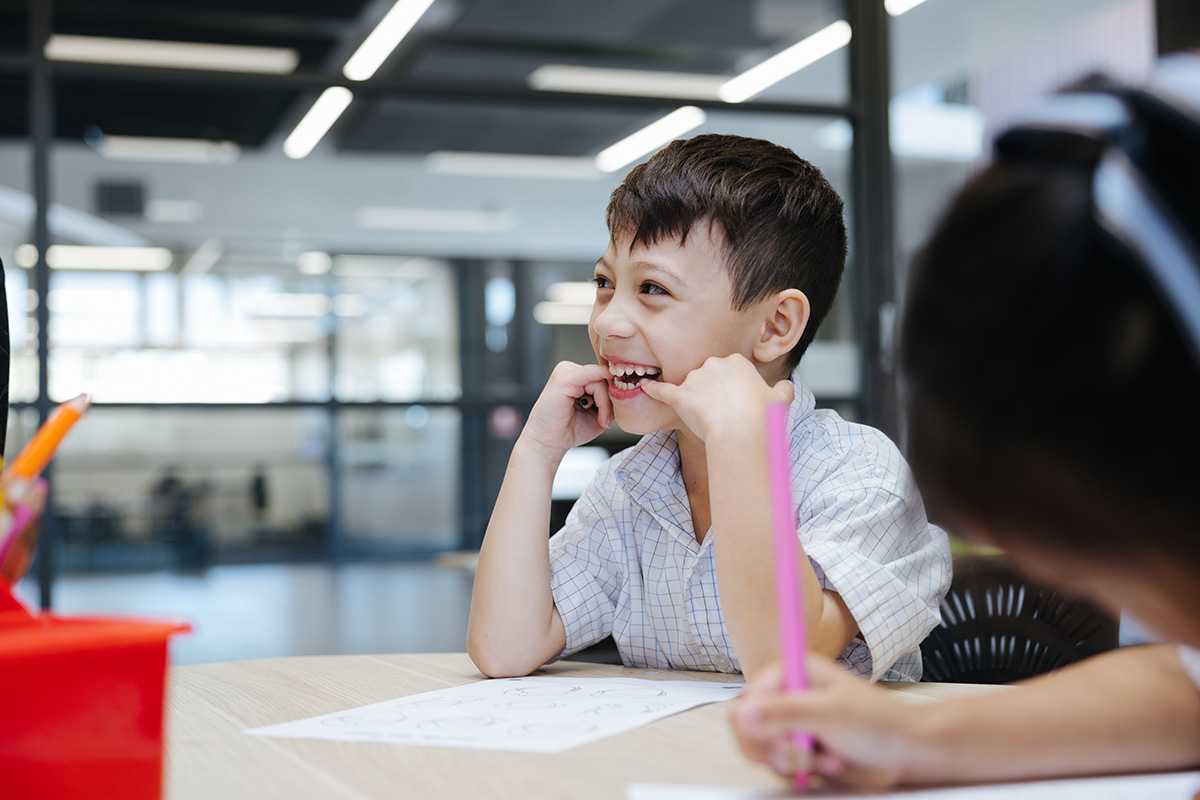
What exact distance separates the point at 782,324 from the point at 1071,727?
73 centimetres

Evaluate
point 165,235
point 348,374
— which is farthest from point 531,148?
point 165,235

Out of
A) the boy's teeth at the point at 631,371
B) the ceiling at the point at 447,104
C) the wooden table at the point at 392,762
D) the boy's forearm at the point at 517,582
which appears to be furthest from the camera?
the ceiling at the point at 447,104

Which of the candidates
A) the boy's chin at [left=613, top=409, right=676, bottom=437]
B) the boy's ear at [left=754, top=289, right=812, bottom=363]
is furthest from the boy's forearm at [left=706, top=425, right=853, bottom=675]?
the boy's ear at [left=754, top=289, right=812, bottom=363]

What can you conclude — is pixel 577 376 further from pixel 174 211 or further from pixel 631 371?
pixel 174 211

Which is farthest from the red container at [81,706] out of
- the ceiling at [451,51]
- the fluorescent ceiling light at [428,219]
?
the fluorescent ceiling light at [428,219]

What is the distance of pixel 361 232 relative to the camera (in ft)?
16.3

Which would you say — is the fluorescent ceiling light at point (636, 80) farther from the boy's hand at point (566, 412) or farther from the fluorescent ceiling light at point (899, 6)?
the boy's hand at point (566, 412)

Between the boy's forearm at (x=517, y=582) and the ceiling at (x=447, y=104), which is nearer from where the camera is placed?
the boy's forearm at (x=517, y=582)

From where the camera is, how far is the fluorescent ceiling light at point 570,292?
483 cm

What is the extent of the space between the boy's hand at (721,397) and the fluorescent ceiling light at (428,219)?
3.86 meters

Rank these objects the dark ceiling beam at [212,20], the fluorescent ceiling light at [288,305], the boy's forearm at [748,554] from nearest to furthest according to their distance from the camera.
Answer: the boy's forearm at [748,554]
the dark ceiling beam at [212,20]
the fluorescent ceiling light at [288,305]

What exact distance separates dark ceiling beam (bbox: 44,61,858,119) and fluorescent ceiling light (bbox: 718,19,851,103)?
0.12 meters

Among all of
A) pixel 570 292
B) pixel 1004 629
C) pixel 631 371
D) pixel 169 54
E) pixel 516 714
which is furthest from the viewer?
pixel 570 292

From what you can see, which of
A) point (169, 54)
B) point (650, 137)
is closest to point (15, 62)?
point (169, 54)
